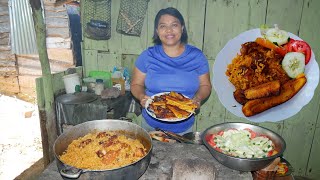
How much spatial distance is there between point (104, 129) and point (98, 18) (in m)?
2.91

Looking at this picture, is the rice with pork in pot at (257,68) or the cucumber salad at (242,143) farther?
the rice with pork in pot at (257,68)

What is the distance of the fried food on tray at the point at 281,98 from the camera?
2986 mm

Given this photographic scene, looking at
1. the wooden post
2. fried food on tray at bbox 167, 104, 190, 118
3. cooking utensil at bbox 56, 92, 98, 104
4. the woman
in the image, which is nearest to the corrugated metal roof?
the wooden post

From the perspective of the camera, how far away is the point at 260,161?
176cm

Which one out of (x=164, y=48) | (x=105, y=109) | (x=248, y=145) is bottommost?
(x=105, y=109)

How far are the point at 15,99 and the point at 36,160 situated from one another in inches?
144

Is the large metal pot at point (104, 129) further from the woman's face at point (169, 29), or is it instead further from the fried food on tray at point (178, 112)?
the woman's face at point (169, 29)

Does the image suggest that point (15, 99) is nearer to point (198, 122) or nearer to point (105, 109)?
point (105, 109)

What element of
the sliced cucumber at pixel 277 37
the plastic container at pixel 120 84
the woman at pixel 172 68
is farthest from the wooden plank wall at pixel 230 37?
the woman at pixel 172 68

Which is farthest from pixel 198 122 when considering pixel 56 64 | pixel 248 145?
pixel 56 64

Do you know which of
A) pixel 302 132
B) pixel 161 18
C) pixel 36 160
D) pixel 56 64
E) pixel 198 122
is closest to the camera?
pixel 161 18

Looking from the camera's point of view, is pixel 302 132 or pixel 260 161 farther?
pixel 302 132

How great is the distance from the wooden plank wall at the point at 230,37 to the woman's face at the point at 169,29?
3.32 ft

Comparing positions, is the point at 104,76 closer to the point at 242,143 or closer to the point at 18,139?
the point at 18,139
